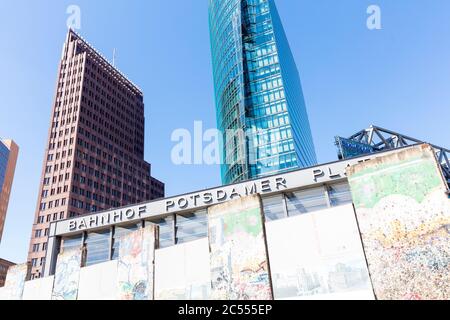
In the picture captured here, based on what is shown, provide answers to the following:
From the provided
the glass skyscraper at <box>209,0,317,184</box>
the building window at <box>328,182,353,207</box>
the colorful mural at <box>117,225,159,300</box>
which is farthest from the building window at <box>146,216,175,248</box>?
the glass skyscraper at <box>209,0,317,184</box>

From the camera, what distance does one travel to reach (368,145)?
69625mm

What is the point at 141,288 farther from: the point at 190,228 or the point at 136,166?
the point at 136,166

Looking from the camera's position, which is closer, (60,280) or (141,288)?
(141,288)

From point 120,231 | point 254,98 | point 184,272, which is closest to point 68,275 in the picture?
point 120,231

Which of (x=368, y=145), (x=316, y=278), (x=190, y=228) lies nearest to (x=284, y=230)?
(x=316, y=278)

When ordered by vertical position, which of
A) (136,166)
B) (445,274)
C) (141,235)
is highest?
(136,166)

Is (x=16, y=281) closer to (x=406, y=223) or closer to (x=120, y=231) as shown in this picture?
(x=120, y=231)

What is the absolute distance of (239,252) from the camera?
2189 cm

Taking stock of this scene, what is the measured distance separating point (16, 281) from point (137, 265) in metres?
13.8

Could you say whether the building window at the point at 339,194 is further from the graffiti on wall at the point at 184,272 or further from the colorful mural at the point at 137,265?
the colorful mural at the point at 137,265

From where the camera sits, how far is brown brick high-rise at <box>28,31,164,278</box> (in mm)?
92438

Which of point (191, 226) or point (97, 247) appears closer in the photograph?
point (191, 226)
